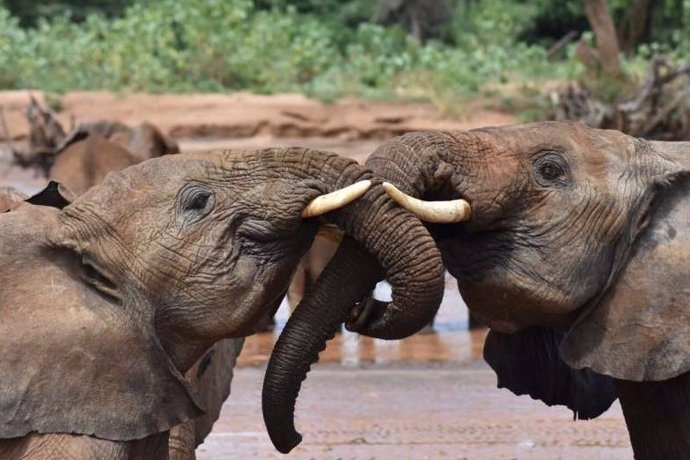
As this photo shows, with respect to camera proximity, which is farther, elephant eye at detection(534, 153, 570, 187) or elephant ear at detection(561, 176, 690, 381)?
elephant eye at detection(534, 153, 570, 187)

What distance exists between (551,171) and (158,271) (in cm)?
129

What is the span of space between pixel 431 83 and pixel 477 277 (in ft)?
52.9

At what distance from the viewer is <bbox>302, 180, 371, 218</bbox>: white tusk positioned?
5.16 m

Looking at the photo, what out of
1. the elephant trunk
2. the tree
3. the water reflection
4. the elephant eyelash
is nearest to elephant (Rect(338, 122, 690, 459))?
the elephant trunk

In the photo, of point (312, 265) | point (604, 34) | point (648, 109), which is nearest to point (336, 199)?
point (312, 265)

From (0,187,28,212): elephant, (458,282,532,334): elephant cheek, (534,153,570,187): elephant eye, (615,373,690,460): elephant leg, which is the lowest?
(615,373,690,460): elephant leg

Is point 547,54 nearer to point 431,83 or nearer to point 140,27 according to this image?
point 431,83

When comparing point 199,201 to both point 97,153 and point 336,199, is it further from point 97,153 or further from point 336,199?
point 97,153

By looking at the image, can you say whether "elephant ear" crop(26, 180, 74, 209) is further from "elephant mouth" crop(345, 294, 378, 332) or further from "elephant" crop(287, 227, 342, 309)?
Result: "elephant" crop(287, 227, 342, 309)

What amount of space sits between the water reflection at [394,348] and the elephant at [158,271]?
6395mm

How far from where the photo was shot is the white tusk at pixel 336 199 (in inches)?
203

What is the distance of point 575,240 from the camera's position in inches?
223

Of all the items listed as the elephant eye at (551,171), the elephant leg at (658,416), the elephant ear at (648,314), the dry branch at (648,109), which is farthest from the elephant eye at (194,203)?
the dry branch at (648,109)

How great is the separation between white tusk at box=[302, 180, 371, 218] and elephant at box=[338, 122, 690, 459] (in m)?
0.33
